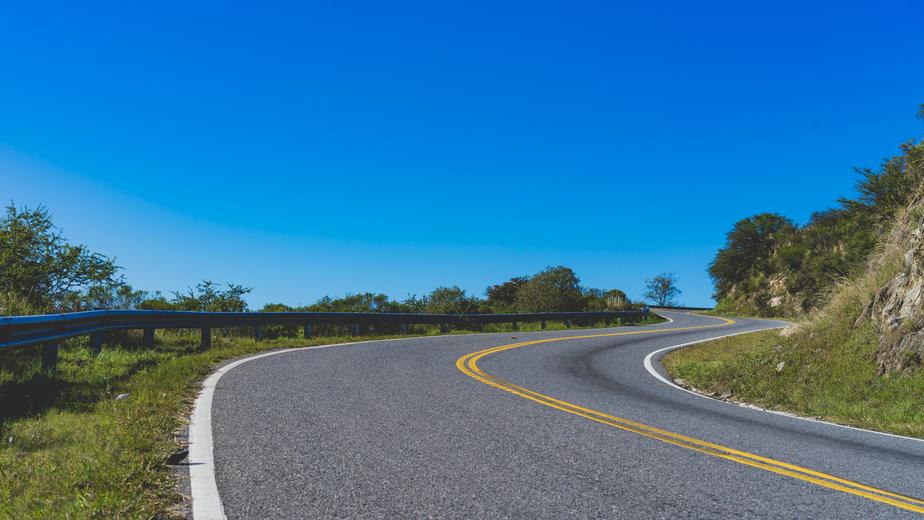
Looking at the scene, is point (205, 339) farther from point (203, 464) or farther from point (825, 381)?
point (825, 381)

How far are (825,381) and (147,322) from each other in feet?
42.9

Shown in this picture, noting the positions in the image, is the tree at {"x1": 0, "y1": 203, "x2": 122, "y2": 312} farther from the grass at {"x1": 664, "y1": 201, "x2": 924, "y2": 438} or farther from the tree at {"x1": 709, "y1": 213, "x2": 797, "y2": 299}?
the tree at {"x1": 709, "y1": 213, "x2": 797, "y2": 299}

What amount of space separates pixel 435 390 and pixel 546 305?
34870 mm

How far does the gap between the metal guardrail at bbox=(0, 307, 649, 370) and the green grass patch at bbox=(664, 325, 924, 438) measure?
10.7 metres

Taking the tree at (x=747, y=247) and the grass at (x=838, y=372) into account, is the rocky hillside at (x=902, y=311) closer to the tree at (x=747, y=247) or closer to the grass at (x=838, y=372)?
the grass at (x=838, y=372)

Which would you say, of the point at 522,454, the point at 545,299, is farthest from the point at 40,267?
the point at 545,299

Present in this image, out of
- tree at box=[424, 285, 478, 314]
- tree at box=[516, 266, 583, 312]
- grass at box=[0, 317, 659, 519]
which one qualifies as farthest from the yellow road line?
tree at box=[516, 266, 583, 312]

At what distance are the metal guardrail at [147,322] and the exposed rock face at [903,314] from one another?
13.1 m

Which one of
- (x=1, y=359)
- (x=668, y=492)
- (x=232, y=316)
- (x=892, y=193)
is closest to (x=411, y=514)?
(x=668, y=492)

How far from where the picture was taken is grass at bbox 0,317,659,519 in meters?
3.88

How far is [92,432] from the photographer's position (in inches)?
221

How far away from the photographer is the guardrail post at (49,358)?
8.31 meters

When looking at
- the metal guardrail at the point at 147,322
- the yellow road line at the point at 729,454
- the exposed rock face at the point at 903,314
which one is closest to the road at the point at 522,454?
the yellow road line at the point at 729,454

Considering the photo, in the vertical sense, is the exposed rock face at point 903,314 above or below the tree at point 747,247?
below
